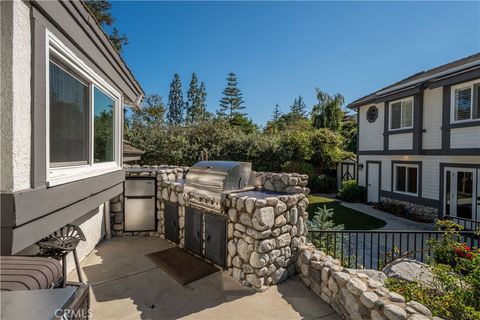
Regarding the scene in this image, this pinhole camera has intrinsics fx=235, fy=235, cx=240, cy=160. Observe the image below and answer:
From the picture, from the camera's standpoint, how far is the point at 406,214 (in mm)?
11953

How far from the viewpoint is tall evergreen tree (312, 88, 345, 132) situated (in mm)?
27484

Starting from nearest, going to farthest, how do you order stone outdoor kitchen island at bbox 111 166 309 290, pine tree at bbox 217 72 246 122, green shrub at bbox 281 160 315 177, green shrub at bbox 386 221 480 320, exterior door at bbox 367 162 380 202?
1. green shrub at bbox 386 221 480 320
2. stone outdoor kitchen island at bbox 111 166 309 290
3. exterior door at bbox 367 162 380 202
4. green shrub at bbox 281 160 315 177
5. pine tree at bbox 217 72 246 122

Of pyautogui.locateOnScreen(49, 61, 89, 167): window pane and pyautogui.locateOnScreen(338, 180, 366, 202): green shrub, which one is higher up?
pyautogui.locateOnScreen(49, 61, 89, 167): window pane

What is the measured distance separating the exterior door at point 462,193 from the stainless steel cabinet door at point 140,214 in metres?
12.4

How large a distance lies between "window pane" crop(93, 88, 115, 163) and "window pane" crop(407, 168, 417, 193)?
13846 millimetres

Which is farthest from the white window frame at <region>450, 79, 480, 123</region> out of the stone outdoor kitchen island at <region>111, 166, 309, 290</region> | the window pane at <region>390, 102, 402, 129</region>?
the stone outdoor kitchen island at <region>111, 166, 309, 290</region>

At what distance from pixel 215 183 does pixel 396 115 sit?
1239cm

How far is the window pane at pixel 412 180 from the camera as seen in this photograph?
12.2 m

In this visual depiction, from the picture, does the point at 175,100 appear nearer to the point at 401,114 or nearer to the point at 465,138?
the point at 401,114

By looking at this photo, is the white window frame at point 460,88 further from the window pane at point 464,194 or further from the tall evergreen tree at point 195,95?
the tall evergreen tree at point 195,95

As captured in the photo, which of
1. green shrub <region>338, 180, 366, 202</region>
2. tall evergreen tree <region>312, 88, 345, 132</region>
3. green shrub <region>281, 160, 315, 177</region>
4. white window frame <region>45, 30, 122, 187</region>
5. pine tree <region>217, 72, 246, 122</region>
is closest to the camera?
white window frame <region>45, 30, 122, 187</region>

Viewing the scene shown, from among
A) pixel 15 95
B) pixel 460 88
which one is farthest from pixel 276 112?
pixel 15 95

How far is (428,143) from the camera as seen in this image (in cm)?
1130

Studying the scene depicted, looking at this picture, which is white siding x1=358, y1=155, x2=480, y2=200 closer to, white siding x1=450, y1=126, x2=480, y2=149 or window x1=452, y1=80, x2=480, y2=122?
white siding x1=450, y1=126, x2=480, y2=149
